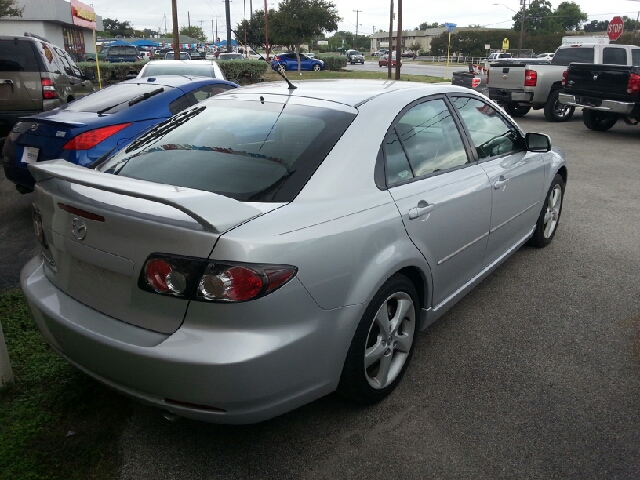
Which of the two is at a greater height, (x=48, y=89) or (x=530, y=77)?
(x=530, y=77)

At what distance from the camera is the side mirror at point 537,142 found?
14.6 feet

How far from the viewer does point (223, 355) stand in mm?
2131

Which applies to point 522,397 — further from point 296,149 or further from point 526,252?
point 526,252

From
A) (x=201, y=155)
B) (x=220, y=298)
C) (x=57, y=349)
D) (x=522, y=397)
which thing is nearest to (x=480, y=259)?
(x=522, y=397)

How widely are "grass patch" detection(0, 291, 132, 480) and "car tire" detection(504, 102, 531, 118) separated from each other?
15049mm

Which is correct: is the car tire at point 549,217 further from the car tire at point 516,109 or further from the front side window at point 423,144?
the car tire at point 516,109

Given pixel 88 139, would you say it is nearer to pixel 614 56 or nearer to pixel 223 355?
pixel 223 355

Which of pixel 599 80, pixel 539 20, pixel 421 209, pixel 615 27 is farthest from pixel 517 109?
pixel 539 20

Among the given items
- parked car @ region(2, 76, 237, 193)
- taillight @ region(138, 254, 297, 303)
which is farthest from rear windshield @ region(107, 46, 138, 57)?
taillight @ region(138, 254, 297, 303)

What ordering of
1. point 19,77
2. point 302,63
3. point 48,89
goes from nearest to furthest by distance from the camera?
point 19,77, point 48,89, point 302,63

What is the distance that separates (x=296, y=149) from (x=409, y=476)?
5.12 ft

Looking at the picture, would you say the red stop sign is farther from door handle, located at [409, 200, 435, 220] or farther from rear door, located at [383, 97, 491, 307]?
door handle, located at [409, 200, 435, 220]

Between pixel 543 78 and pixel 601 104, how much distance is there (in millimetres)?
2615

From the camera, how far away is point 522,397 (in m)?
3.10
